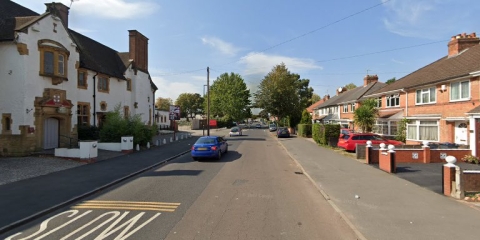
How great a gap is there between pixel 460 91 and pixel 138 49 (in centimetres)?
2974

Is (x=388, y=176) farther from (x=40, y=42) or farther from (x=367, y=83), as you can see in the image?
(x=367, y=83)

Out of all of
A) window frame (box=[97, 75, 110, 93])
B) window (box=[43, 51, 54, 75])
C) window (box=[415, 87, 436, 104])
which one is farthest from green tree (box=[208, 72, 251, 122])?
window (box=[43, 51, 54, 75])

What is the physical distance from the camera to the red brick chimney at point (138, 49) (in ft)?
105

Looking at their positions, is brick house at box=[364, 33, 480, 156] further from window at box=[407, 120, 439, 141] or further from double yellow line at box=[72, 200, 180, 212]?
double yellow line at box=[72, 200, 180, 212]

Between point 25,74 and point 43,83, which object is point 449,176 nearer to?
point 25,74

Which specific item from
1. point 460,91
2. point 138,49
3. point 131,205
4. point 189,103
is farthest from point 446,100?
point 189,103

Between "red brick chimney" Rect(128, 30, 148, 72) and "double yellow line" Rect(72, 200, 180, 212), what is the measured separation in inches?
1048

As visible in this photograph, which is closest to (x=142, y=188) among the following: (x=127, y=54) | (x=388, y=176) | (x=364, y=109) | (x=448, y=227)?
(x=448, y=227)

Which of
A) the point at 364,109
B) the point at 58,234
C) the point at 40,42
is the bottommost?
the point at 58,234

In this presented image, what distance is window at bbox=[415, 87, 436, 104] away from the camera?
21.0 m

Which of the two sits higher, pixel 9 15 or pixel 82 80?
pixel 9 15

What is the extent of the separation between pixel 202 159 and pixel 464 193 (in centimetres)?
1186

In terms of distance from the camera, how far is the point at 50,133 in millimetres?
18906

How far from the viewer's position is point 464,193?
8219 millimetres
